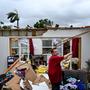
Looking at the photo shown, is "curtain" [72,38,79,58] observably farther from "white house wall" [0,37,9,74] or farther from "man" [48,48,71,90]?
"man" [48,48,71,90]

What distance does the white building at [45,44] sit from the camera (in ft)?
69.9

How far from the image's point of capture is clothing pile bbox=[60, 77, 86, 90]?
1263 centimetres

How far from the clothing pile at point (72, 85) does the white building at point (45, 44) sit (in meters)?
7.67

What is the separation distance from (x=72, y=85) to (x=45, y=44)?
938 centimetres

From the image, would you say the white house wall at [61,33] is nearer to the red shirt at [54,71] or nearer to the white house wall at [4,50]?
the white house wall at [4,50]

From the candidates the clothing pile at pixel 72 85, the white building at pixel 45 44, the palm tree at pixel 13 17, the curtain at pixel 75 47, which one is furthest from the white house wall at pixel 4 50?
the palm tree at pixel 13 17

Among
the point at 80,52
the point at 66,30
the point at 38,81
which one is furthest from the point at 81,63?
the point at 38,81

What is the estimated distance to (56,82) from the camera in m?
12.0

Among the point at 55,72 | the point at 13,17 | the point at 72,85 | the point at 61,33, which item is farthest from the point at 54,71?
the point at 13,17

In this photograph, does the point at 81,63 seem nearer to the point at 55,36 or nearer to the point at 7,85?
the point at 55,36

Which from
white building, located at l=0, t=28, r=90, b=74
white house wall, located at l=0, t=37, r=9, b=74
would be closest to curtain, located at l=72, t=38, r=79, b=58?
white building, located at l=0, t=28, r=90, b=74

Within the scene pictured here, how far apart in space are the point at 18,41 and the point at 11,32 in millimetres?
2742

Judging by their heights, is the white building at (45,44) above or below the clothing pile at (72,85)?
above

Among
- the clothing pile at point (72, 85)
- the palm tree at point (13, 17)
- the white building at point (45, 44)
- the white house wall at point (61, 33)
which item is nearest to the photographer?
the clothing pile at point (72, 85)
